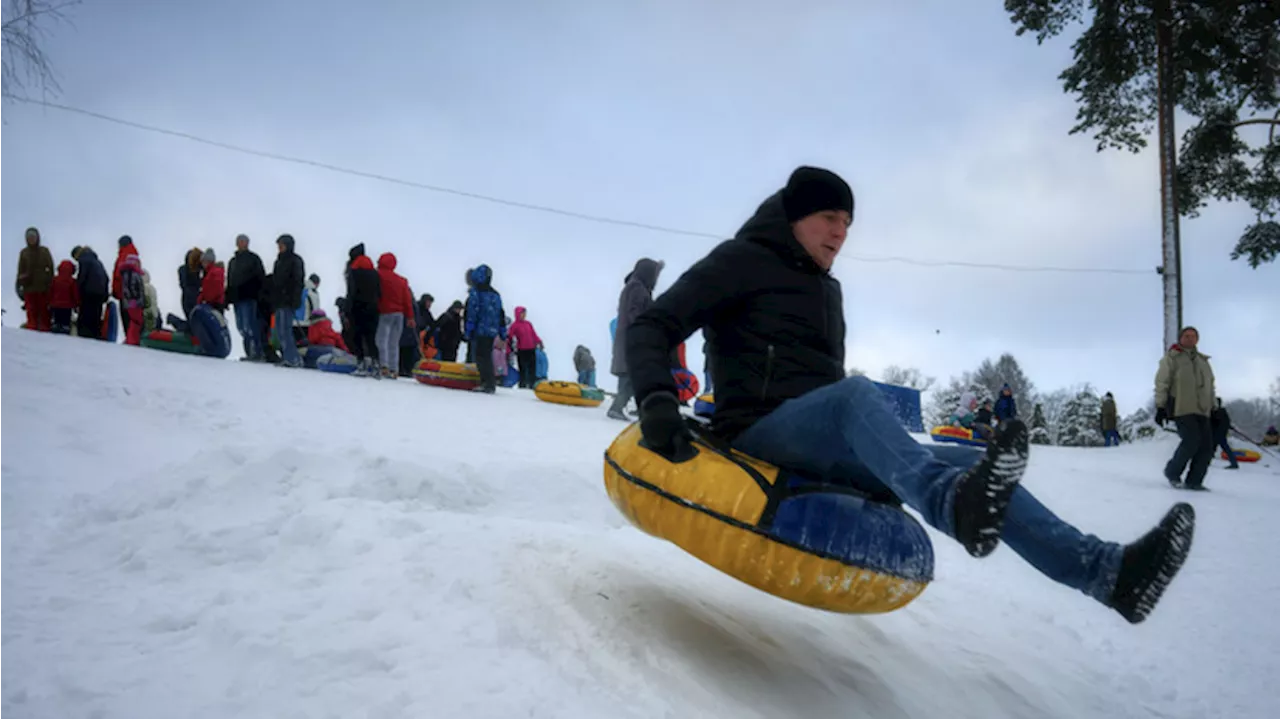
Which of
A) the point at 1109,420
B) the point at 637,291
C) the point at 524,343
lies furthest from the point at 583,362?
the point at 1109,420

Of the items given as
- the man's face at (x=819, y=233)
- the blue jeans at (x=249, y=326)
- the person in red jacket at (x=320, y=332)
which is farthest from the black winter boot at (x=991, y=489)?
the person in red jacket at (x=320, y=332)

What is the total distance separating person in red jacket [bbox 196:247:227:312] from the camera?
1028cm

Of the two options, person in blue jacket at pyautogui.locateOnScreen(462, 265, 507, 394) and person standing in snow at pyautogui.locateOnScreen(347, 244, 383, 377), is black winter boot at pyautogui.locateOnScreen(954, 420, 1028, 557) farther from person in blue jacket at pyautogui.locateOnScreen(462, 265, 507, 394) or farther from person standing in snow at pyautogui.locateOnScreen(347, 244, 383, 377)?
person standing in snow at pyautogui.locateOnScreen(347, 244, 383, 377)

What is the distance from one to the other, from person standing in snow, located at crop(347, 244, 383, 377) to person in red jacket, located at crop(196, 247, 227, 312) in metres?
1.90

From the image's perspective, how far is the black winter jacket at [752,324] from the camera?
8.45 feet

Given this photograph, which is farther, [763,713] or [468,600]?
[468,600]

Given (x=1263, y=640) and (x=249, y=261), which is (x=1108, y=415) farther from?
(x=249, y=261)

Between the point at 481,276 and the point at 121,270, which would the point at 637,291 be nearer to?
the point at 481,276

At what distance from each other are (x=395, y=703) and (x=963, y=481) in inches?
63.8

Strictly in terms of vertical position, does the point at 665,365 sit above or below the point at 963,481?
above

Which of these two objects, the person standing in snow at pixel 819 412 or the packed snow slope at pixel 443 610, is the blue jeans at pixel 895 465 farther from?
the packed snow slope at pixel 443 610

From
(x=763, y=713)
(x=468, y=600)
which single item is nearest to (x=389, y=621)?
(x=468, y=600)

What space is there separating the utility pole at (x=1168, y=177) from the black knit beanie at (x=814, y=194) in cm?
1601

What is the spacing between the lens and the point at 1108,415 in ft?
75.2
